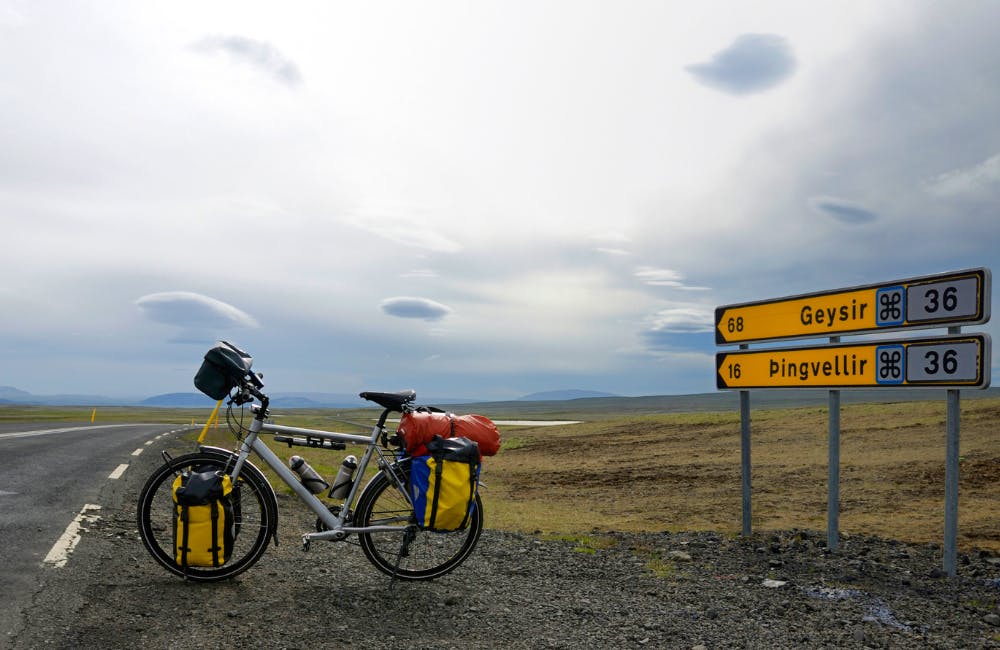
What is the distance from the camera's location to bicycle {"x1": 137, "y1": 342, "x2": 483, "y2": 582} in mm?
6117

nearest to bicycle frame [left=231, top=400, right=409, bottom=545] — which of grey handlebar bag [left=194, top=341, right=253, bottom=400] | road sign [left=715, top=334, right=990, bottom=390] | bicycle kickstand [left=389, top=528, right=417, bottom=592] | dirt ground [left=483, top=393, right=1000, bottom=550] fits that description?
bicycle kickstand [left=389, top=528, right=417, bottom=592]

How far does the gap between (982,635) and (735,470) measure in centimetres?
1568

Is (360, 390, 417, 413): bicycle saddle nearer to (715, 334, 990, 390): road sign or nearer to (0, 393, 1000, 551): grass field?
(0, 393, 1000, 551): grass field

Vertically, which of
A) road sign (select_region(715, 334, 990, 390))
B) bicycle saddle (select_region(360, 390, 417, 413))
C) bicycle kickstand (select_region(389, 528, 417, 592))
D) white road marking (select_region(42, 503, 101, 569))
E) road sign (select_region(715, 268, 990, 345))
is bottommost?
white road marking (select_region(42, 503, 101, 569))

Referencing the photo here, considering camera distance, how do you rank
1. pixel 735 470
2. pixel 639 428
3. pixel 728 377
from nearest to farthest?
pixel 728 377 < pixel 735 470 < pixel 639 428

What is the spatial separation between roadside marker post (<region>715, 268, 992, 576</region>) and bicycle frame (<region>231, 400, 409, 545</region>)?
231 inches

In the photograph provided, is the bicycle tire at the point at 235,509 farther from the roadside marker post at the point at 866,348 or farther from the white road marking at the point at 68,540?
the roadside marker post at the point at 866,348

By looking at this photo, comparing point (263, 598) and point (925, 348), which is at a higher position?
point (925, 348)

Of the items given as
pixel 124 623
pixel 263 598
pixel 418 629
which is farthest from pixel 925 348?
pixel 124 623

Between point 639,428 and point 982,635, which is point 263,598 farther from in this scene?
point 639,428

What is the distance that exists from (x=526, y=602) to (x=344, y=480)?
2.06 m

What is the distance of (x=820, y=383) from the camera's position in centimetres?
868

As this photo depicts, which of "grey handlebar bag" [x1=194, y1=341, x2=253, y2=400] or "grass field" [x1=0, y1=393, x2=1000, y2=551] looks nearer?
"grey handlebar bag" [x1=194, y1=341, x2=253, y2=400]

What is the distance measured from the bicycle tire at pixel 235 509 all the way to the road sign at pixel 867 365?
22.7ft
